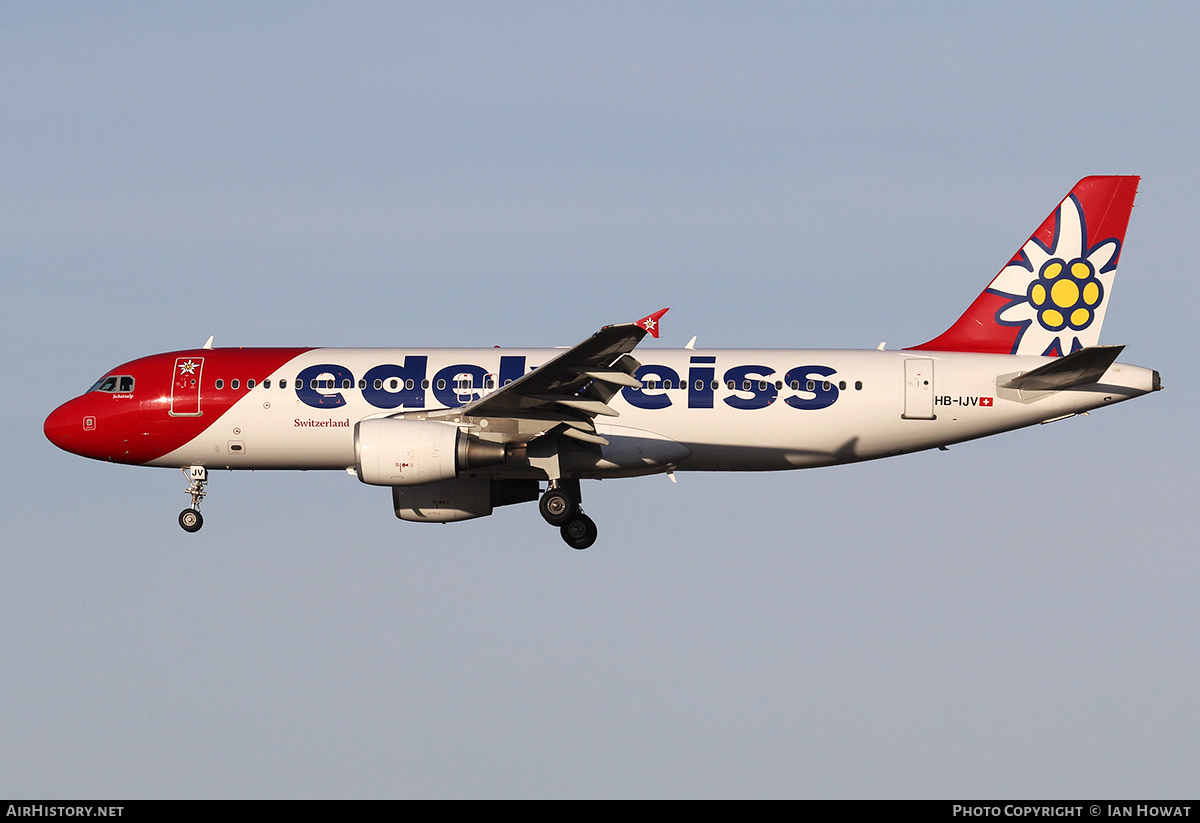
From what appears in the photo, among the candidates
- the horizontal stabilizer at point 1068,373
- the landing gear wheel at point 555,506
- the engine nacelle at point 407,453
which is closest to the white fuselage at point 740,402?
the horizontal stabilizer at point 1068,373

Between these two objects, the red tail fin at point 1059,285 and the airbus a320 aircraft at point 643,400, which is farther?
the red tail fin at point 1059,285

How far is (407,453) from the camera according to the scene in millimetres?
30906

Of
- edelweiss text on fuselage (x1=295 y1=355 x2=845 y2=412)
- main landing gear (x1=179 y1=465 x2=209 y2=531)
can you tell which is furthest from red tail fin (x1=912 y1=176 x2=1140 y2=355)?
main landing gear (x1=179 y1=465 x2=209 y2=531)

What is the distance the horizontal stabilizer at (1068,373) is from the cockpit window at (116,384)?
20.7 meters

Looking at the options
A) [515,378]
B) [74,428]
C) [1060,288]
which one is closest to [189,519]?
[74,428]

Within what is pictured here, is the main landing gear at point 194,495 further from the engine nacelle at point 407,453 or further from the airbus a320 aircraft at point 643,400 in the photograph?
the engine nacelle at point 407,453

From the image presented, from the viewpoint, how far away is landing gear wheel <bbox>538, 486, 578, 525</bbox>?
33.5 m

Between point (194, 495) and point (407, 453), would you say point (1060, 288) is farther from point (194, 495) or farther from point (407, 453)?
point (194, 495)

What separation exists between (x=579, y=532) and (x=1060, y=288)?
13090 millimetres

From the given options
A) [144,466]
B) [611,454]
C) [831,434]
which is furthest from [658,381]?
[144,466]

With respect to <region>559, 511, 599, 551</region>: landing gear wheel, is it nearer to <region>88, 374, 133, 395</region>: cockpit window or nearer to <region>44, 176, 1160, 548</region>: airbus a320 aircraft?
<region>44, 176, 1160, 548</region>: airbus a320 aircraft

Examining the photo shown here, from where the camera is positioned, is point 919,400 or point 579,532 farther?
point 579,532

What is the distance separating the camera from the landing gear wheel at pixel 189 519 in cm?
3572

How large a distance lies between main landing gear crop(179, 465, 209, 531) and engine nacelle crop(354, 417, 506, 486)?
20.0 feet
